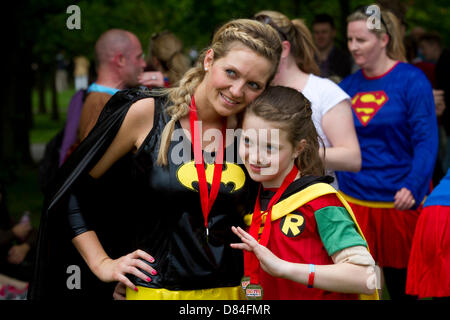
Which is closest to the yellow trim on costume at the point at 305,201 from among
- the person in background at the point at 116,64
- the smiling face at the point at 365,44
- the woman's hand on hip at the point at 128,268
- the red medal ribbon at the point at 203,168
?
the red medal ribbon at the point at 203,168

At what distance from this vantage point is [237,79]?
2.60m

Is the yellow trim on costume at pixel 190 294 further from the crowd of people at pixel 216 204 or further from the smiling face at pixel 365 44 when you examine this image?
the smiling face at pixel 365 44

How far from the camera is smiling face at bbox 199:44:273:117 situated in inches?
102

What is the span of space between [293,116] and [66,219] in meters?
1.09

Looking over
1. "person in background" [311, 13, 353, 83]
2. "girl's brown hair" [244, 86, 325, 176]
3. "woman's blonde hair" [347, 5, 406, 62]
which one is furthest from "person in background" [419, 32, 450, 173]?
"girl's brown hair" [244, 86, 325, 176]

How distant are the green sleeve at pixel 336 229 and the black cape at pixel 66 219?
36.5 inches

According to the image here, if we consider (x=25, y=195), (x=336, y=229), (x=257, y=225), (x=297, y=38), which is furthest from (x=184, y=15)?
(x=336, y=229)

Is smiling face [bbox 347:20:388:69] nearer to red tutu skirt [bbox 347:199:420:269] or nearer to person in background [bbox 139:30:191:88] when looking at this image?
red tutu skirt [bbox 347:199:420:269]

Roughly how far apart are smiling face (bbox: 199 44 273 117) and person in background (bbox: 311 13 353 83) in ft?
14.6

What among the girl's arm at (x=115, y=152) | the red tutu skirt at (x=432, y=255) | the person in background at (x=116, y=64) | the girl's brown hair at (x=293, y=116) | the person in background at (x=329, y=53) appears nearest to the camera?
the girl's brown hair at (x=293, y=116)

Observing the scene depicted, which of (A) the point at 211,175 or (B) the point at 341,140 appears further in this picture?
(B) the point at 341,140

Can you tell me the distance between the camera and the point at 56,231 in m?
2.81

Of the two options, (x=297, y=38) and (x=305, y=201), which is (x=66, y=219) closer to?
(x=305, y=201)

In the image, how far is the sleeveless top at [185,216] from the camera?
103 inches
